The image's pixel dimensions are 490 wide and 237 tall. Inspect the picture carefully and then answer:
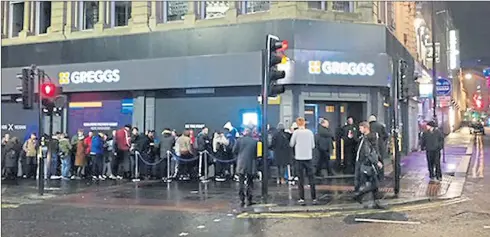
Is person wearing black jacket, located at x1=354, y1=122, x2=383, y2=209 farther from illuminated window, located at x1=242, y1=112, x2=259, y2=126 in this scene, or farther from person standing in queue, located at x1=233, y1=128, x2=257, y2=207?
illuminated window, located at x1=242, y1=112, x2=259, y2=126

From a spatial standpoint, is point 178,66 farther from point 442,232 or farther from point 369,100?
point 442,232

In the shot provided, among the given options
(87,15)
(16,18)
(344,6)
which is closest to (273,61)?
(344,6)

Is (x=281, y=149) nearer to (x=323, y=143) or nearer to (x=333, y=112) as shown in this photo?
(x=323, y=143)

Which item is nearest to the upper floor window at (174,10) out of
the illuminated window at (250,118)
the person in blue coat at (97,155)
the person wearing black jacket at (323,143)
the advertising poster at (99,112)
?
the advertising poster at (99,112)

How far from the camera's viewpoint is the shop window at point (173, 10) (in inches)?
740

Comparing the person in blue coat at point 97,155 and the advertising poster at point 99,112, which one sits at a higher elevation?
the advertising poster at point 99,112

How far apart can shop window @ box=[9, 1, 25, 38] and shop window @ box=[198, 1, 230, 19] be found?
8309 millimetres

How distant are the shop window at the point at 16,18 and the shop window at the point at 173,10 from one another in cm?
678

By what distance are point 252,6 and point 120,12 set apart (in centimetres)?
554

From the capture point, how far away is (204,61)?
17.2 m

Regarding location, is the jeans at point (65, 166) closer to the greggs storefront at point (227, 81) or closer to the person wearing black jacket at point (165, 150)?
the greggs storefront at point (227, 81)

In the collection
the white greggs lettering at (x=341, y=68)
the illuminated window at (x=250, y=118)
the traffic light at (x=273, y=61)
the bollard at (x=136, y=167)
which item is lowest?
the bollard at (x=136, y=167)

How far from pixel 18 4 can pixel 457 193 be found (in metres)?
18.6

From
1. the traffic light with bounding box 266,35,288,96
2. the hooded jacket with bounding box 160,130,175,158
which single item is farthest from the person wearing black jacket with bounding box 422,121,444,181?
the hooded jacket with bounding box 160,130,175,158
